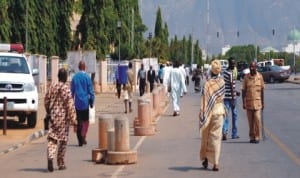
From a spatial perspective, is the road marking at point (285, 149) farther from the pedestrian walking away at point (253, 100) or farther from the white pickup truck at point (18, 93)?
the white pickup truck at point (18, 93)

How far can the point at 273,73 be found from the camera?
75688 mm

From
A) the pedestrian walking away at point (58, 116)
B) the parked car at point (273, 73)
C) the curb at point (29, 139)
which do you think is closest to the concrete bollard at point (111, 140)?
the pedestrian walking away at point (58, 116)

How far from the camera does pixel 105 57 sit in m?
62.8

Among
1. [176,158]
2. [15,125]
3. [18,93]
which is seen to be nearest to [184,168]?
[176,158]

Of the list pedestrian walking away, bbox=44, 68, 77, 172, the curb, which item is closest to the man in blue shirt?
the curb

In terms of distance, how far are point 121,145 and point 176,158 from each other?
1.49 metres

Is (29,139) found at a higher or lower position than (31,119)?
lower

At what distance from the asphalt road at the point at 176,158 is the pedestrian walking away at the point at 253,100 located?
33 cm

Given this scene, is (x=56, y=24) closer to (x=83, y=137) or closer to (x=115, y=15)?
(x=115, y=15)

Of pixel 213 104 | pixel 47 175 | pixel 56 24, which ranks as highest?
pixel 56 24

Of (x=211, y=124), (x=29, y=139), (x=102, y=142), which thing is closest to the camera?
(x=211, y=124)

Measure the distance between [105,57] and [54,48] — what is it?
4.36m

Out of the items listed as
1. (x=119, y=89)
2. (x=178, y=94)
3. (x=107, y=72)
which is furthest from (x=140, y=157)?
(x=107, y=72)

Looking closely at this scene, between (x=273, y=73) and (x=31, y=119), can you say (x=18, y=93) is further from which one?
(x=273, y=73)
